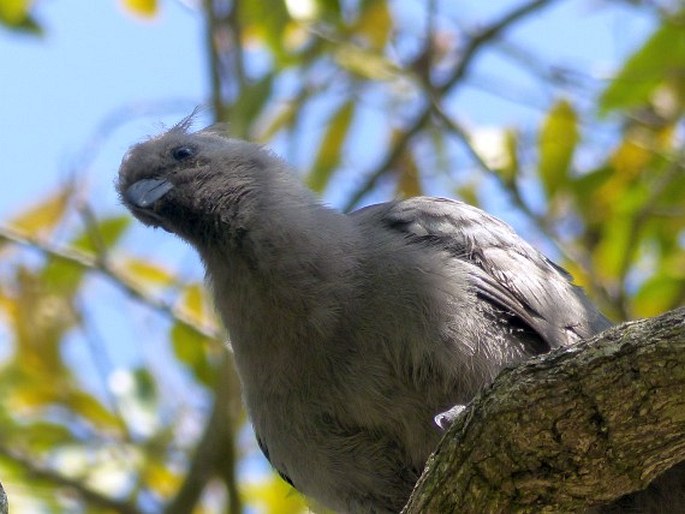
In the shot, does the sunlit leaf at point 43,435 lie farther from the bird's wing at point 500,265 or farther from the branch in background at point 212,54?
the bird's wing at point 500,265

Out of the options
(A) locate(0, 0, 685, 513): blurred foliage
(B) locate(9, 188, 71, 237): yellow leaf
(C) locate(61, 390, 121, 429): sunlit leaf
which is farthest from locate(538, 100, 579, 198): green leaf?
(C) locate(61, 390, 121, 429): sunlit leaf

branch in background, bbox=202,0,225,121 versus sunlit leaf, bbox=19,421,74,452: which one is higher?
branch in background, bbox=202,0,225,121

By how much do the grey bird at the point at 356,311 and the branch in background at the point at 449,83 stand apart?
1.91m

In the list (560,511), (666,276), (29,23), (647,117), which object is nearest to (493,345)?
(560,511)

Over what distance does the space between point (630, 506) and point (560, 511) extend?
984 millimetres

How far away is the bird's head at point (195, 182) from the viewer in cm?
503

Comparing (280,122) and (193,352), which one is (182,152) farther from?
(193,352)

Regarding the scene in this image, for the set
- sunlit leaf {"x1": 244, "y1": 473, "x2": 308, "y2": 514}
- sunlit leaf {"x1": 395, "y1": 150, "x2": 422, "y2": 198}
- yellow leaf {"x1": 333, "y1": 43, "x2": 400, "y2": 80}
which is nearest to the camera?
yellow leaf {"x1": 333, "y1": 43, "x2": 400, "y2": 80}

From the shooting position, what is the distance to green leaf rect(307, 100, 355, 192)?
7.16 metres

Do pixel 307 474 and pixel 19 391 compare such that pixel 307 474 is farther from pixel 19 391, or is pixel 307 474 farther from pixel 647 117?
pixel 647 117

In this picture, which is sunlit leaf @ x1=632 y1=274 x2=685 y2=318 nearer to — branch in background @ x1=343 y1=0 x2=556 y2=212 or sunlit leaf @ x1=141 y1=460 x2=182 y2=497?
branch in background @ x1=343 y1=0 x2=556 y2=212

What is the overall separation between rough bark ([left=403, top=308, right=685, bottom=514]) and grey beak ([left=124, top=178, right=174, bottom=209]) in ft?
7.18

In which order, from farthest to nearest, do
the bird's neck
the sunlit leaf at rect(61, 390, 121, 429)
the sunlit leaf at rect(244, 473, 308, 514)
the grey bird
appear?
the sunlit leaf at rect(244, 473, 308, 514) < the sunlit leaf at rect(61, 390, 121, 429) < the bird's neck < the grey bird

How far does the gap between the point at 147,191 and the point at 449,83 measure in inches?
113
